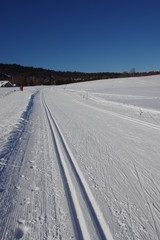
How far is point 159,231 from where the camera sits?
96.8 inches

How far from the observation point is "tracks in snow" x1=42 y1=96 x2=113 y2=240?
2414mm

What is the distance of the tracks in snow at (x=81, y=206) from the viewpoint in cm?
241

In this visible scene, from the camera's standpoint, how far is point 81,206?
2.91 meters

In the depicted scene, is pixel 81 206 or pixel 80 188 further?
pixel 80 188

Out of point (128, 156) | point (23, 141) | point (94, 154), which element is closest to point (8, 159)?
point (23, 141)

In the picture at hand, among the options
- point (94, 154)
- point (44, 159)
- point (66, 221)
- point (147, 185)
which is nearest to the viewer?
point (66, 221)

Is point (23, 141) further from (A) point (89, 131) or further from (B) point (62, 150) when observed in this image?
(A) point (89, 131)

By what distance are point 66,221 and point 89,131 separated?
16.7ft

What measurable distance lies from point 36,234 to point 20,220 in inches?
15.3

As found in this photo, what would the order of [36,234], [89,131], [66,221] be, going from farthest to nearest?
[89,131]
[66,221]
[36,234]

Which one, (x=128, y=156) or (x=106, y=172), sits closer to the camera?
(x=106, y=172)

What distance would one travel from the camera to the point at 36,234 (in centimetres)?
241

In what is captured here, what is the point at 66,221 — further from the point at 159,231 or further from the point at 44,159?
the point at 44,159

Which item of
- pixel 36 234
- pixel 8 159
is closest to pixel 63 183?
pixel 36 234
